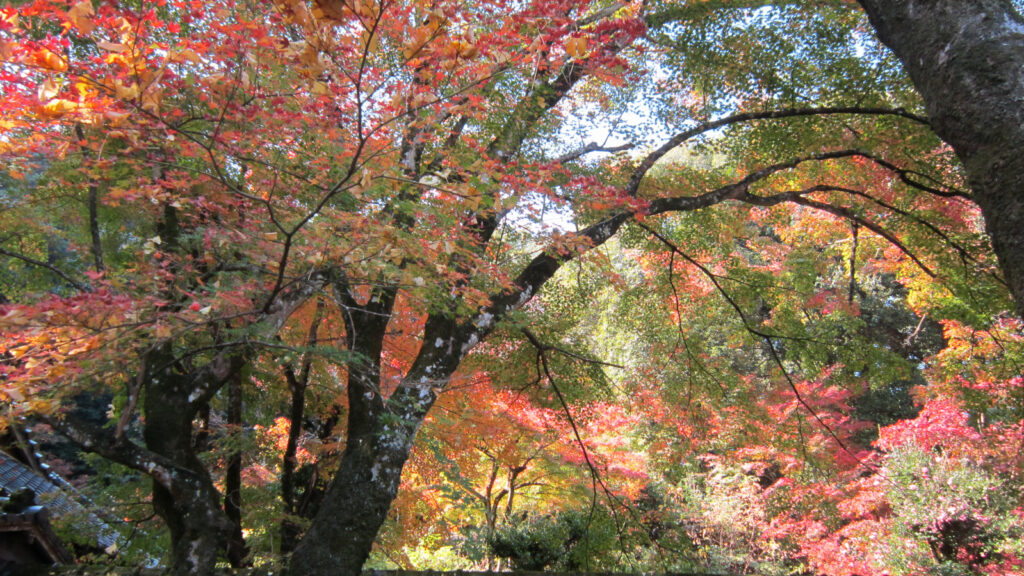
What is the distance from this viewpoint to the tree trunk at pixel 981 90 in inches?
61.1

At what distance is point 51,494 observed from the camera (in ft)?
15.0

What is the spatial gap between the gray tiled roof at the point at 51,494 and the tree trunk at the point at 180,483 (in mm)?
1503

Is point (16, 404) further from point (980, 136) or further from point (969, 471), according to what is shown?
point (969, 471)

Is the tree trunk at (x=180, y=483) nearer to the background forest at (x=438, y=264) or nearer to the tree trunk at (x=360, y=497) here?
the background forest at (x=438, y=264)

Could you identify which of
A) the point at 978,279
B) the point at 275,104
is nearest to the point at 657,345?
the point at 978,279

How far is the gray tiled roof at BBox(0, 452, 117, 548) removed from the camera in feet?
15.2

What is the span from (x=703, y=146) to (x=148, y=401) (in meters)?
5.07

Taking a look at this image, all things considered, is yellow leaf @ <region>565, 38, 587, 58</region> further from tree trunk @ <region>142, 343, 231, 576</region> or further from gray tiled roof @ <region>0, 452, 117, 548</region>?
gray tiled roof @ <region>0, 452, 117, 548</region>

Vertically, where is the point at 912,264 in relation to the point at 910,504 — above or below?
above

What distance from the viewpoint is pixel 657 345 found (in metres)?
7.55

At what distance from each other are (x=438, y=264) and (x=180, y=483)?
7.01ft

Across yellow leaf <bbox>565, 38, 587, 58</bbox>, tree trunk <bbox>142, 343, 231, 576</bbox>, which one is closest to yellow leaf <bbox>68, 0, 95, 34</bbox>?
yellow leaf <bbox>565, 38, 587, 58</bbox>

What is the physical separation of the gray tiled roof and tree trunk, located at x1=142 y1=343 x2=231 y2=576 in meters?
1.50

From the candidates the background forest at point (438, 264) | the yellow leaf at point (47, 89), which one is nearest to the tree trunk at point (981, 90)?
the background forest at point (438, 264)
